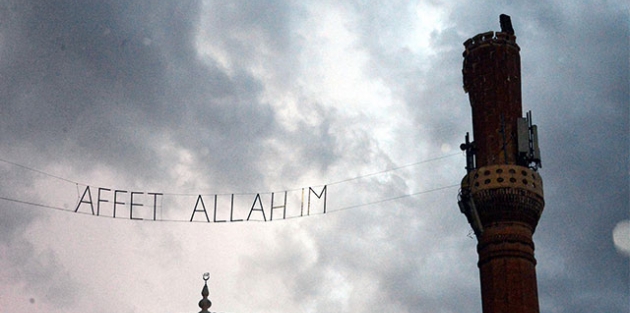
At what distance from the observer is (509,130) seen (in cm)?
5031

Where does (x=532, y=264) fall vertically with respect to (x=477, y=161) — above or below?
below

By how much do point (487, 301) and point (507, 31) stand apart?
17340mm

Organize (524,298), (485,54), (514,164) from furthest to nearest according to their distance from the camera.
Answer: (485,54)
(514,164)
(524,298)

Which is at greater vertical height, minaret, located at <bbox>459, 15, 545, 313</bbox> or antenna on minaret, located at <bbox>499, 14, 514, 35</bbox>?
antenna on minaret, located at <bbox>499, 14, 514, 35</bbox>

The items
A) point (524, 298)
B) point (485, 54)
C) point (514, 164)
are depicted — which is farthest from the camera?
point (485, 54)

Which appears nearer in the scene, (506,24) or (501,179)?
(501,179)

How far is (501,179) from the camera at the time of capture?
48.9 meters

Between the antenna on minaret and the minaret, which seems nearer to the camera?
the minaret

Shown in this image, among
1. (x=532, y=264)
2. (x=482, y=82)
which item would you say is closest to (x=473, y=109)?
(x=482, y=82)

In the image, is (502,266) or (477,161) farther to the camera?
(477,161)

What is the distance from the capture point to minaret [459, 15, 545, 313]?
47.0 m

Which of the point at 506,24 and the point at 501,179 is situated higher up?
the point at 506,24

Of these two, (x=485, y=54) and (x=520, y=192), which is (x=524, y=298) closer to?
(x=520, y=192)

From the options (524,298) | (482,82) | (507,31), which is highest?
(507,31)
